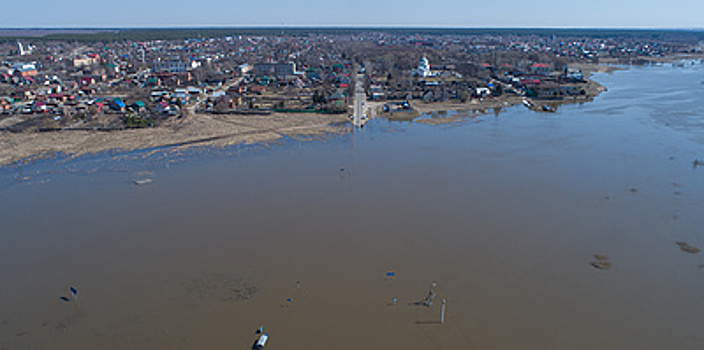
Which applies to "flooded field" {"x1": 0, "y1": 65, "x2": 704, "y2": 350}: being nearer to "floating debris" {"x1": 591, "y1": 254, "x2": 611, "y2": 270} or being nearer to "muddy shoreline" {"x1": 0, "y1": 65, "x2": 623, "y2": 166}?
"floating debris" {"x1": 591, "y1": 254, "x2": 611, "y2": 270}

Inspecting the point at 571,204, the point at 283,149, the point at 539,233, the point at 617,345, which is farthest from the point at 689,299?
the point at 283,149

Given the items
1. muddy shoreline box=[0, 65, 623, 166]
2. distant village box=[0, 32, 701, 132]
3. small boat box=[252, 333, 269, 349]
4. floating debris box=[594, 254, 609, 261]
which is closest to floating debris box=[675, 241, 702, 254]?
floating debris box=[594, 254, 609, 261]

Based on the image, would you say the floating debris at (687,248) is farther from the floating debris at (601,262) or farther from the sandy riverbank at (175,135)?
the sandy riverbank at (175,135)

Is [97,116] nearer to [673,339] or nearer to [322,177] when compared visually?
[322,177]

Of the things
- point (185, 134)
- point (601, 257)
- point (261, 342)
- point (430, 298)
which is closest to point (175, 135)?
point (185, 134)

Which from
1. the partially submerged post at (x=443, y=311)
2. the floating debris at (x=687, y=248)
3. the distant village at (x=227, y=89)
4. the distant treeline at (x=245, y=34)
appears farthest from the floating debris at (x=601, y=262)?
the distant treeline at (x=245, y=34)

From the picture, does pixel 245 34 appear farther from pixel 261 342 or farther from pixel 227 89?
pixel 261 342

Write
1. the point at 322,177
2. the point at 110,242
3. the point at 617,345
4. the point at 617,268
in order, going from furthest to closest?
1. the point at 322,177
2. the point at 110,242
3. the point at 617,268
4. the point at 617,345
